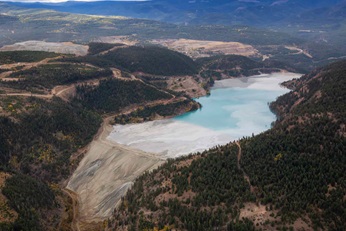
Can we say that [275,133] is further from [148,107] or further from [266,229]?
[148,107]

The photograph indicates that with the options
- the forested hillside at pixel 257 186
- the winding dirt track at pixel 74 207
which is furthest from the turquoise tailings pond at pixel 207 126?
the forested hillside at pixel 257 186

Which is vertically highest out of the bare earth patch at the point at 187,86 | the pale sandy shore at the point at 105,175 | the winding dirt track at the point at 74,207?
the bare earth patch at the point at 187,86

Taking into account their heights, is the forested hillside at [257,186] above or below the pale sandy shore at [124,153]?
above

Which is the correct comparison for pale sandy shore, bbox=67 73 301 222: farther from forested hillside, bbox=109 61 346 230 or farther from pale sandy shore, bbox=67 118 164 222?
forested hillside, bbox=109 61 346 230

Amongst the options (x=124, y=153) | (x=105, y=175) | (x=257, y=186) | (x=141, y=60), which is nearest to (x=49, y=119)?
(x=124, y=153)

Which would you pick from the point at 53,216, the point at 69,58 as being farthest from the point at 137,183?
the point at 69,58

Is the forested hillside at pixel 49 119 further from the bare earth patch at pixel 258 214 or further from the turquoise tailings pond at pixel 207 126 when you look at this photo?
the bare earth patch at pixel 258 214

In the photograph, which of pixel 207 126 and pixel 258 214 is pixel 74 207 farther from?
pixel 207 126
